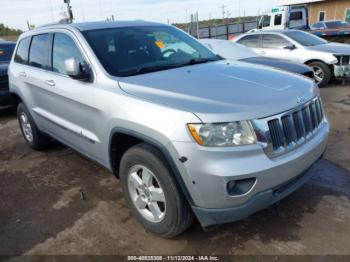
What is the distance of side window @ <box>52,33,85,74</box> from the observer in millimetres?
3464

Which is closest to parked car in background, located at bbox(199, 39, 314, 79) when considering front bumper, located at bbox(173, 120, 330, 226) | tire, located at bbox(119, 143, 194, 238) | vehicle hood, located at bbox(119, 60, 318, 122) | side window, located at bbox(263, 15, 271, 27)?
vehicle hood, located at bbox(119, 60, 318, 122)

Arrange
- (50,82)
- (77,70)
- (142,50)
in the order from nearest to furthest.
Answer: (77,70) → (142,50) → (50,82)

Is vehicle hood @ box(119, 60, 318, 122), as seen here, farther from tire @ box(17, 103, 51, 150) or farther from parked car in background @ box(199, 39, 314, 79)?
parked car in background @ box(199, 39, 314, 79)

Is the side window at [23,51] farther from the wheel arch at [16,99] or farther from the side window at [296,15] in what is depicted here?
the side window at [296,15]

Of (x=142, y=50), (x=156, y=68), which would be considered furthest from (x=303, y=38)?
(x=156, y=68)

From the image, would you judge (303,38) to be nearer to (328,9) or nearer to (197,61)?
(197,61)

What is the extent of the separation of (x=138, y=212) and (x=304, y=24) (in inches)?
722

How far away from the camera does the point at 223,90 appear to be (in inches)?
102

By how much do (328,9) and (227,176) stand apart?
32.7 meters

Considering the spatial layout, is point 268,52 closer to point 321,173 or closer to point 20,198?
point 321,173

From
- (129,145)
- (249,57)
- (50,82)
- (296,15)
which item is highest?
(296,15)

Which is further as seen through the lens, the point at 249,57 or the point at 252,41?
the point at 252,41

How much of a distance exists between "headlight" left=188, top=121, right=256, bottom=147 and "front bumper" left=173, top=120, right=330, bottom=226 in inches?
1.8

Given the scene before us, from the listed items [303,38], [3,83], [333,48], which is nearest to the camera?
[3,83]
